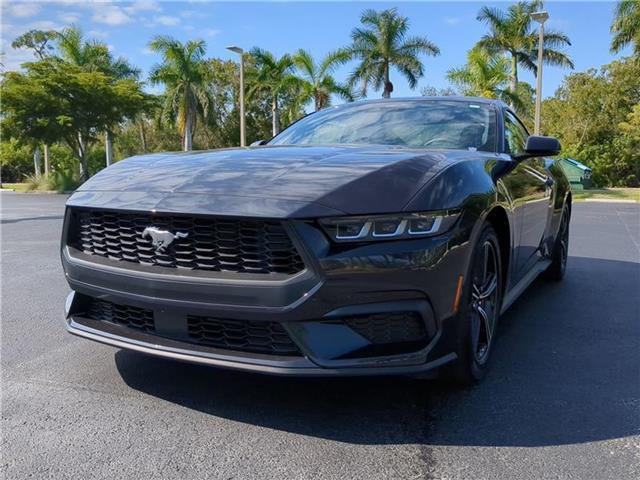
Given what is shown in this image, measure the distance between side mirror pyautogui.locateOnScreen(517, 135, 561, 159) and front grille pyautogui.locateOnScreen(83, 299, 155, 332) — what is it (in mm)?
2450

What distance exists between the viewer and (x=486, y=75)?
25578 mm

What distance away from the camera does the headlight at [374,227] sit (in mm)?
2258

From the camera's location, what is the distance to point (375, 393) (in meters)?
2.80

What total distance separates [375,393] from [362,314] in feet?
2.29

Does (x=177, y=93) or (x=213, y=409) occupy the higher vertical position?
(x=177, y=93)

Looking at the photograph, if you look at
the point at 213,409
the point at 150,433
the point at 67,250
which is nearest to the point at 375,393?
the point at 213,409

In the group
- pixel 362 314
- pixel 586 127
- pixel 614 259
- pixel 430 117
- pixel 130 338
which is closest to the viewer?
pixel 362 314

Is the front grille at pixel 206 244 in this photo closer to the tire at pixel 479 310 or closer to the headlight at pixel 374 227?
the headlight at pixel 374 227

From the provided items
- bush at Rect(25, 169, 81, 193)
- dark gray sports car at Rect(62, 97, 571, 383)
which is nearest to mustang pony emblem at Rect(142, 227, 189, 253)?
dark gray sports car at Rect(62, 97, 571, 383)

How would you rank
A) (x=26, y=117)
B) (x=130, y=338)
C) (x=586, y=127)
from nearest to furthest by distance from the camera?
(x=130, y=338), (x=26, y=117), (x=586, y=127)

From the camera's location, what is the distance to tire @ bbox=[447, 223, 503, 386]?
8.41ft

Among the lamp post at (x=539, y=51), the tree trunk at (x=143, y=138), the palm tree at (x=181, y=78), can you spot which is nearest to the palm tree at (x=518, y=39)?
the lamp post at (x=539, y=51)

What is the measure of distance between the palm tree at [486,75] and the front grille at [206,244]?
24.6 meters

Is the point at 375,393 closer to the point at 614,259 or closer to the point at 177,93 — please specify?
the point at 614,259
